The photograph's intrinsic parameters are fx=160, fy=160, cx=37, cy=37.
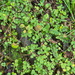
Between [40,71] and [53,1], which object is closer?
[40,71]

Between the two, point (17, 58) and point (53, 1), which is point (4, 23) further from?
point (53, 1)

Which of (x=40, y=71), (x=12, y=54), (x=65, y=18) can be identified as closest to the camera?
(x=40, y=71)

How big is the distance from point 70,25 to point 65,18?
0.17 meters

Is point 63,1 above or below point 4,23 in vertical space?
above

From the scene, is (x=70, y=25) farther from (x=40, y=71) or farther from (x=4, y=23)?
(x=4, y=23)

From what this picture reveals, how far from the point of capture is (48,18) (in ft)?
9.83

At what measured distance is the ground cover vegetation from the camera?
8.87 feet

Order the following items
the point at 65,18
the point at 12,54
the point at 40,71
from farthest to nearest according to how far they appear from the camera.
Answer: the point at 65,18 < the point at 12,54 < the point at 40,71

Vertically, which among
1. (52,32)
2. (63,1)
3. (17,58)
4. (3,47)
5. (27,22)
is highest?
(63,1)

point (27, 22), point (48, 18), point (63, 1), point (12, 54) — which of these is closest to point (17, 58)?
point (12, 54)

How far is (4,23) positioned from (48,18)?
2.68 feet

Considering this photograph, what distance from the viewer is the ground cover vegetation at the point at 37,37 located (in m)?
2.70

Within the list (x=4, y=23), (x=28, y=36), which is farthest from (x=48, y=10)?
(x=4, y=23)

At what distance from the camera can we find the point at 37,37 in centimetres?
281
